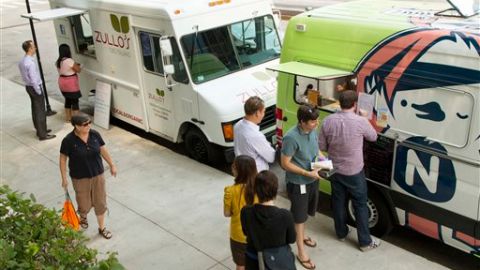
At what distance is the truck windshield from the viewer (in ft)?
26.1

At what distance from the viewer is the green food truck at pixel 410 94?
489 centimetres

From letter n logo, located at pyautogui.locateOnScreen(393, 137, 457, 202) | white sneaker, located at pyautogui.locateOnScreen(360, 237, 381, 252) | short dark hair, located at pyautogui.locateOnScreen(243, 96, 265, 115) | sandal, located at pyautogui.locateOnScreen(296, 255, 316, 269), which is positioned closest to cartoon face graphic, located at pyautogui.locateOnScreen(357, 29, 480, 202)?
letter n logo, located at pyautogui.locateOnScreen(393, 137, 457, 202)

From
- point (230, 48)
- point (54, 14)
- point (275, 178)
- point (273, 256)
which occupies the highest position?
point (54, 14)

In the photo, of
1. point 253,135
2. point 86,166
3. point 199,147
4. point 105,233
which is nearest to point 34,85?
point 199,147

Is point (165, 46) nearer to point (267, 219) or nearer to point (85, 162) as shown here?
point (85, 162)

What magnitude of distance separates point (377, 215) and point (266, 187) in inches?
102

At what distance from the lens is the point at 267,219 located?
3.80 metres

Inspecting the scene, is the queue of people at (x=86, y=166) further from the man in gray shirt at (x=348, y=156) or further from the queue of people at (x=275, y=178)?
the man in gray shirt at (x=348, y=156)

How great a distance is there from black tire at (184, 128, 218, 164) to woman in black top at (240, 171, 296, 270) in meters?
4.19

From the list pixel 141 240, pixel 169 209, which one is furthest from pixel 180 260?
pixel 169 209

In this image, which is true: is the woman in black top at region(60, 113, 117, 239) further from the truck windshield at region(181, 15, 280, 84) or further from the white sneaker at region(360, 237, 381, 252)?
the white sneaker at region(360, 237, 381, 252)

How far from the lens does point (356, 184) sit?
5.43m

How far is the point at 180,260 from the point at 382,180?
2390 mm

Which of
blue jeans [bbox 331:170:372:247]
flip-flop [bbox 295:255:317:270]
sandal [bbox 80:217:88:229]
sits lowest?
flip-flop [bbox 295:255:317:270]
